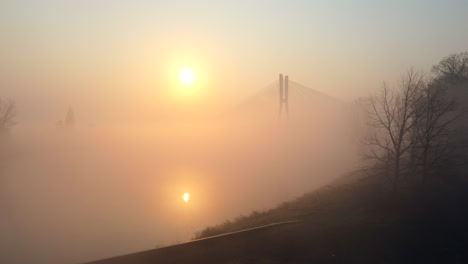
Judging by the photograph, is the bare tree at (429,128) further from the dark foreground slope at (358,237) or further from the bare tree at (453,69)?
the bare tree at (453,69)

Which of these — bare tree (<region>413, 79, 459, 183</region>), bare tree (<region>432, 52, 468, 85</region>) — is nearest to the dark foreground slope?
bare tree (<region>413, 79, 459, 183</region>)

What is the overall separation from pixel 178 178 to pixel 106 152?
2643 cm

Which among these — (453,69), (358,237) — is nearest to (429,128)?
(358,237)

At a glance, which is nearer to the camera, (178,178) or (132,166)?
(178,178)

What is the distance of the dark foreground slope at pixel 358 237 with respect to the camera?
23.8 feet

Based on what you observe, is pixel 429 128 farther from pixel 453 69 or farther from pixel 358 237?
pixel 453 69

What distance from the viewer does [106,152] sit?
5488 cm

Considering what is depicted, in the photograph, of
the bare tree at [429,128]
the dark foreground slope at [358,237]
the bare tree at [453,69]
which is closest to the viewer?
the dark foreground slope at [358,237]

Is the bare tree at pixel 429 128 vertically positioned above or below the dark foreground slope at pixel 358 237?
above

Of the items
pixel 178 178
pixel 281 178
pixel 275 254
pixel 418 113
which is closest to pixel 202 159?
pixel 178 178

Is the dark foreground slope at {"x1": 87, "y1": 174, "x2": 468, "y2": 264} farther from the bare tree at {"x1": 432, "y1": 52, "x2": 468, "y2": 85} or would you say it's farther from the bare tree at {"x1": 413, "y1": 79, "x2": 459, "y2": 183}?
the bare tree at {"x1": 432, "y1": 52, "x2": 468, "y2": 85}

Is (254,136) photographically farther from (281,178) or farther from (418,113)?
(418,113)

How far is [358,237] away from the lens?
843 cm

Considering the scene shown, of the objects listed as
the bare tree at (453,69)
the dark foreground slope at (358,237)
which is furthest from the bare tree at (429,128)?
the bare tree at (453,69)
